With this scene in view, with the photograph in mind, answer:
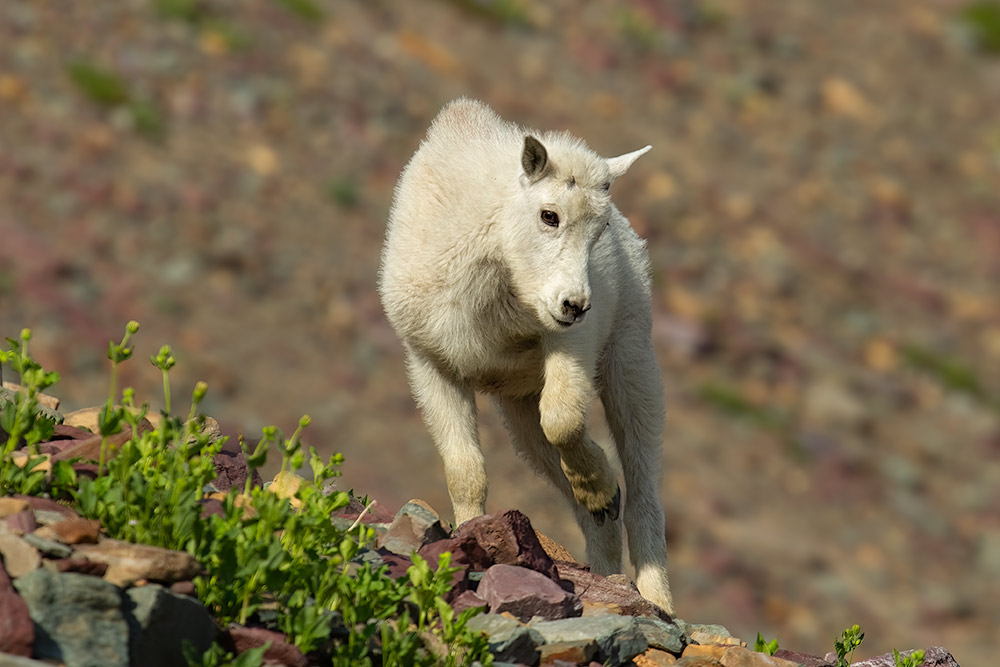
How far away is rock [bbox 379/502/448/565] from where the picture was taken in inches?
251

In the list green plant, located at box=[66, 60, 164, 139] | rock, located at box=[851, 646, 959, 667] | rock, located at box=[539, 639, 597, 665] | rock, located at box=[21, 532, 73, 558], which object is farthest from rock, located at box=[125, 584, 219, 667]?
green plant, located at box=[66, 60, 164, 139]

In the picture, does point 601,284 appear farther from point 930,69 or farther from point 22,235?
point 930,69

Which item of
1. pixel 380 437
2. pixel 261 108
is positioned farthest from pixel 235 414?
pixel 261 108

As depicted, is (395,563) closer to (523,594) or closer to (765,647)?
(523,594)

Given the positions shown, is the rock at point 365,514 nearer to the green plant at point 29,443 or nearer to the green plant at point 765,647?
the green plant at point 29,443

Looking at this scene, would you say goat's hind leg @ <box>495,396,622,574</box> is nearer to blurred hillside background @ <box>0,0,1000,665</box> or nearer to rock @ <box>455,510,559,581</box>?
rock @ <box>455,510,559,581</box>

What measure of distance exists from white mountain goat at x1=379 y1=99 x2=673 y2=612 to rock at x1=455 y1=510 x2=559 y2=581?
0.89 metres

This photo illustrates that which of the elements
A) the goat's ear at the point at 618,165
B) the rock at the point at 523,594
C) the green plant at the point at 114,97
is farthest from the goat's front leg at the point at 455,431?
the green plant at the point at 114,97

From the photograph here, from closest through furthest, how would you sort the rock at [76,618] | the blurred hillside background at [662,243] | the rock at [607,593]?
the rock at [76,618] < the rock at [607,593] < the blurred hillside background at [662,243]

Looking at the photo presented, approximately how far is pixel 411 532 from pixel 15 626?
7.42ft

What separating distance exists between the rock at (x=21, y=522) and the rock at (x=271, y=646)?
2.63 ft

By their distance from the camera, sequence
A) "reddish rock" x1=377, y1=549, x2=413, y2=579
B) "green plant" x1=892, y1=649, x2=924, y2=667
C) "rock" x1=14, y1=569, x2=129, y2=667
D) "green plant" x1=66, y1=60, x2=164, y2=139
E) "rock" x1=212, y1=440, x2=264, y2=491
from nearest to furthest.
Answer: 1. "rock" x1=14, y1=569, x2=129, y2=667
2. "reddish rock" x1=377, y1=549, x2=413, y2=579
3. "green plant" x1=892, y1=649, x2=924, y2=667
4. "rock" x1=212, y1=440, x2=264, y2=491
5. "green plant" x1=66, y1=60, x2=164, y2=139

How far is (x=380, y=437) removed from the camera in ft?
55.5

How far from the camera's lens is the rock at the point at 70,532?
16.6ft
